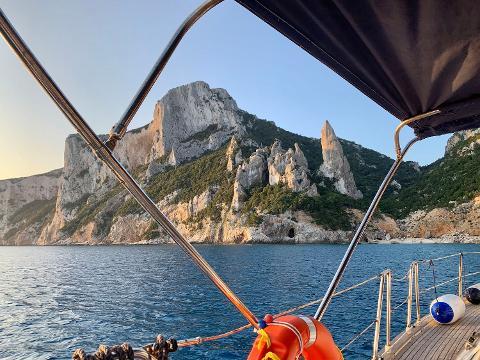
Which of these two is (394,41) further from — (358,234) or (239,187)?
(239,187)

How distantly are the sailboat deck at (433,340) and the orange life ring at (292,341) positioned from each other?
240cm

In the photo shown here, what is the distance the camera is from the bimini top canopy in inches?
Answer: 64.1

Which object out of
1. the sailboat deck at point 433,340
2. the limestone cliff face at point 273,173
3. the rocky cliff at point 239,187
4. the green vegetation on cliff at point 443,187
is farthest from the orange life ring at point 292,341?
the green vegetation on cliff at point 443,187

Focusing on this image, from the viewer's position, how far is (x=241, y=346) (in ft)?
39.3

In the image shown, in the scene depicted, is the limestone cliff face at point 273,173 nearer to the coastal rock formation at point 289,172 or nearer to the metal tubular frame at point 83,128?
the coastal rock formation at point 289,172

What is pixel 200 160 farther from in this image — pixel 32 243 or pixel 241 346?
pixel 241 346

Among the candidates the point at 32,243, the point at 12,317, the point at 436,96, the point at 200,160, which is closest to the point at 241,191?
the point at 200,160

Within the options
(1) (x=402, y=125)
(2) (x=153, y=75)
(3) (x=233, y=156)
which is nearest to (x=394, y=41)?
(2) (x=153, y=75)

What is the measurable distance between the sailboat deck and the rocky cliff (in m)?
85.2

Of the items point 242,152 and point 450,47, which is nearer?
point 450,47

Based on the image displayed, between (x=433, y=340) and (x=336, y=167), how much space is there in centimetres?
10457

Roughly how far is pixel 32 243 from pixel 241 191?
107427 mm

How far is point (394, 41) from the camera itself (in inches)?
73.0

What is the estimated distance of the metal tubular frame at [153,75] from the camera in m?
1.59
